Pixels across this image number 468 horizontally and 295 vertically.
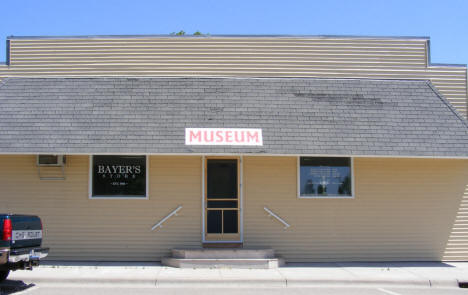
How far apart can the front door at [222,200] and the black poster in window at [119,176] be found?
1684 mm

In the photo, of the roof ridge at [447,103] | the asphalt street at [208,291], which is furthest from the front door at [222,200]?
the roof ridge at [447,103]

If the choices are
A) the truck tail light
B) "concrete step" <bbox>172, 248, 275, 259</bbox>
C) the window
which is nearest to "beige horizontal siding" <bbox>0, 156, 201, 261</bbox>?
"concrete step" <bbox>172, 248, 275, 259</bbox>

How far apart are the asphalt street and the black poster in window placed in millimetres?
2951

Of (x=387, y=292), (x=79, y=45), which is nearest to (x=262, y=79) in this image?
(x=79, y=45)

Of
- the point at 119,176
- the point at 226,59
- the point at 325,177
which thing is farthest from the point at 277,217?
the point at 226,59

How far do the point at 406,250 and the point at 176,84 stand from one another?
7412 millimetres

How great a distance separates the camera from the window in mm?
12328

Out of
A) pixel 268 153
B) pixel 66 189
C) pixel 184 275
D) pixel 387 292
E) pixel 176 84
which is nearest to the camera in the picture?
pixel 387 292

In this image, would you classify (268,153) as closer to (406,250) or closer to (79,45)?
(406,250)

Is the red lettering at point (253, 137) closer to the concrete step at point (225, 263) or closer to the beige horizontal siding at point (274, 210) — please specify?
the beige horizontal siding at point (274, 210)

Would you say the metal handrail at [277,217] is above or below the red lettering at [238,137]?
below

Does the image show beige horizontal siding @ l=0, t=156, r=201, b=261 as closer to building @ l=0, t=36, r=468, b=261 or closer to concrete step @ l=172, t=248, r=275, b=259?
building @ l=0, t=36, r=468, b=261

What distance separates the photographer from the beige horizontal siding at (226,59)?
43.7ft

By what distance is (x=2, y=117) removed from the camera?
1190 centimetres
